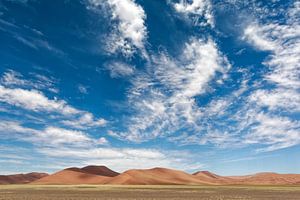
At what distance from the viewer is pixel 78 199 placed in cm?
3984

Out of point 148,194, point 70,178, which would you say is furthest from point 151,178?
point 148,194

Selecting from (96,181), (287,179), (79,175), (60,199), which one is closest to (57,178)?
(79,175)

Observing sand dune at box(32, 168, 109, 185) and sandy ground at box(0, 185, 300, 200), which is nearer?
sandy ground at box(0, 185, 300, 200)

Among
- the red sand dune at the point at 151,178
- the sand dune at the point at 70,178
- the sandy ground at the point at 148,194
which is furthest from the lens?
the sand dune at the point at 70,178

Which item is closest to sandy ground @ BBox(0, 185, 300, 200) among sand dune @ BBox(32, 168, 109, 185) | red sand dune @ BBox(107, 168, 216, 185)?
red sand dune @ BBox(107, 168, 216, 185)

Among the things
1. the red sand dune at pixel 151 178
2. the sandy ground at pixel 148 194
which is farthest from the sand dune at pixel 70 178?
the sandy ground at pixel 148 194

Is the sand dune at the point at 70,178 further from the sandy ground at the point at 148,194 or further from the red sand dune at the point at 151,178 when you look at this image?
the sandy ground at the point at 148,194

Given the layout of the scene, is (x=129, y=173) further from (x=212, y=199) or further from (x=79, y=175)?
(x=212, y=199)

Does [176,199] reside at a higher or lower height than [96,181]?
lower

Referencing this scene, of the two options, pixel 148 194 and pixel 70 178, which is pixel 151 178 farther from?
pixel 148 194

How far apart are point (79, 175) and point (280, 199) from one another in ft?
547

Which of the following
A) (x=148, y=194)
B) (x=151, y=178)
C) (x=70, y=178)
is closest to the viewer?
(x=148, y=194)

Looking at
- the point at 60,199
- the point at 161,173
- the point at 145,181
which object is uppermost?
the point at 161,173

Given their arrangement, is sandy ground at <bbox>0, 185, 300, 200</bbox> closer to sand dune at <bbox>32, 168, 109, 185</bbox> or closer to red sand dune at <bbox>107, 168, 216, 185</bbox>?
red sand dune at <bbox>107, 168, 216, 185</bbox>
